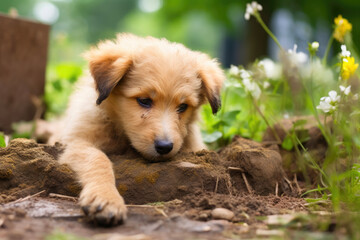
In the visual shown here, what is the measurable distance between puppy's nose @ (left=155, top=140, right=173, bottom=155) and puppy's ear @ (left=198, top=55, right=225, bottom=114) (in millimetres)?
806

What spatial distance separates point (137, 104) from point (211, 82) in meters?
0.81

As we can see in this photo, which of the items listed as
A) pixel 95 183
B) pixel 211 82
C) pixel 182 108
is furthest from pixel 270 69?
pixel 95 183

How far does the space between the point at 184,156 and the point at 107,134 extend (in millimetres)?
868

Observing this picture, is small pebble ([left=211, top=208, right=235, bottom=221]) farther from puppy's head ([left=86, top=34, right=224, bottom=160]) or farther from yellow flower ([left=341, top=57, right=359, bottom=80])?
yellow flower ([left=341, top=57, right=359, bottom=80])

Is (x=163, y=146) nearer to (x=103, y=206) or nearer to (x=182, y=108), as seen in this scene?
(x=182, y=108)

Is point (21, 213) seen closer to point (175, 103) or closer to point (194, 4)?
point (175, 103)

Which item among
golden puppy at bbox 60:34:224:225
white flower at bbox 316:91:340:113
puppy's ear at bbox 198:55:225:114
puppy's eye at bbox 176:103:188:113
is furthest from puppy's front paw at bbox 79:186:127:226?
white flower at bbox 316:91:340:113

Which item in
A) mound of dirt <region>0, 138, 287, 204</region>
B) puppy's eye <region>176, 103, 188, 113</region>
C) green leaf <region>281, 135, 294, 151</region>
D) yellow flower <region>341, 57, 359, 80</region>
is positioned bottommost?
mound of dirt <region>0, 138, 287, 204</region>

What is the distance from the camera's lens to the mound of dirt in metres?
3.40

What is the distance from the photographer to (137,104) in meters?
3.93

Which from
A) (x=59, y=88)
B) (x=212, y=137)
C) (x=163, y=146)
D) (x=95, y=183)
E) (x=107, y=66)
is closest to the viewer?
(x=95, y=183)

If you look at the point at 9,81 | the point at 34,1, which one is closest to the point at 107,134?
the point at 9,81

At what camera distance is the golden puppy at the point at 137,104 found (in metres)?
3.63

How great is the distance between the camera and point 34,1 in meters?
41.8
